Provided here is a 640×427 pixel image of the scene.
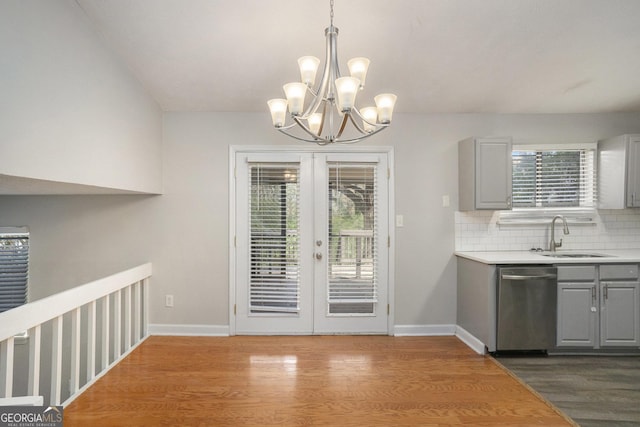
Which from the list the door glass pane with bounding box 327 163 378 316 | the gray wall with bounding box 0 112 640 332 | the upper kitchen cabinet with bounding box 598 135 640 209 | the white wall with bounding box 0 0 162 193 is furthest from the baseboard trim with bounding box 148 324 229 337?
the upper kitchen cabinet with bounding box 598 135 640 209

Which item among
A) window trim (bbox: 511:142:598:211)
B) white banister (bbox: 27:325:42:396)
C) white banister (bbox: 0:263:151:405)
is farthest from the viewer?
window trim (bbox: 511:142:598:211)

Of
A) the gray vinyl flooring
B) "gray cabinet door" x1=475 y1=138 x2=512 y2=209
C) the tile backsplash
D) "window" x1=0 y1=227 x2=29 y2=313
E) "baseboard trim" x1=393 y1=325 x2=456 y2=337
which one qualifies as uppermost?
"gray cabinet door" x1=475 y1=138 x2=512 y2=209

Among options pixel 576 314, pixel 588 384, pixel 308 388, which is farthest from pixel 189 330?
pixel 576 314

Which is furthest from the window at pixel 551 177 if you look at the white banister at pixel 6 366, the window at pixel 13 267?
the window at pixel 13 267

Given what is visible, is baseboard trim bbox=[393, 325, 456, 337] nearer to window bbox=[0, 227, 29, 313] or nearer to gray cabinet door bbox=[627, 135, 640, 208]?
gray cabinet door bbox=[627, 135, 640, 208]

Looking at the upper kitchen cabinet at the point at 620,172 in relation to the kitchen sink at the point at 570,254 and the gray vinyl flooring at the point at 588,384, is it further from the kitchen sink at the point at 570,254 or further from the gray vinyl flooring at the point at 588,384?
the gray vinyl flooring at the point at 588,384

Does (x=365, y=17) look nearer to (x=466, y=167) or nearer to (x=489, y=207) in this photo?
(x=466, y=167)

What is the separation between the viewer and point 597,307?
311 cm

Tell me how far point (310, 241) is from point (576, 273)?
8.18 feet

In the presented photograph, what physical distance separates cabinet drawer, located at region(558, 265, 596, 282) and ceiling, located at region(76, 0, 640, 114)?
166 centimetres

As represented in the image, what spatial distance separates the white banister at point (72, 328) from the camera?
6.08ft

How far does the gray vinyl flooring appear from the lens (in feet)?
7.35

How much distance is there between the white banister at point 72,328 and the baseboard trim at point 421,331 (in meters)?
2.68

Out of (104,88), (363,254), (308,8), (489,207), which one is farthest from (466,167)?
(104,88)
